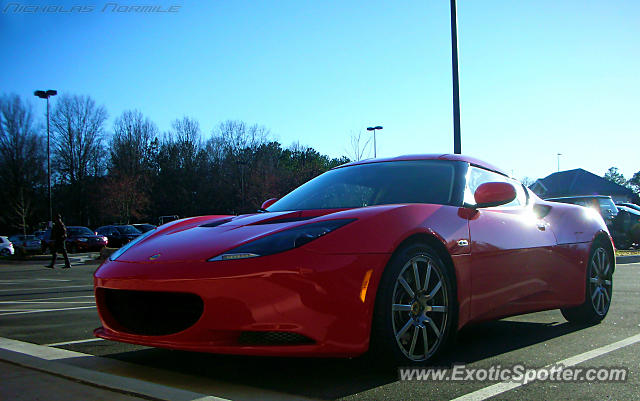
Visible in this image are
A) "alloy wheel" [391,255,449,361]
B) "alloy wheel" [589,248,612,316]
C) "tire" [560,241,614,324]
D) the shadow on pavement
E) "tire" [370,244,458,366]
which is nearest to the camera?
the shadow on pavement

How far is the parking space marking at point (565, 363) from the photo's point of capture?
280 centimetres

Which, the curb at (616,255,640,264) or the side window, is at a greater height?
the side window

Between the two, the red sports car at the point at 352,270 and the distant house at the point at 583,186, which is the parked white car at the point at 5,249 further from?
the distant house at the point at 583,186

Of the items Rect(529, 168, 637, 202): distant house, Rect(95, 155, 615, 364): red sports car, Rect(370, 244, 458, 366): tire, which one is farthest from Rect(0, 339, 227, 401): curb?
Rect(529, 168, 637, 202): distant house

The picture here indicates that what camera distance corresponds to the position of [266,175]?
5269 cm

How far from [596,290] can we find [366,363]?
277cm

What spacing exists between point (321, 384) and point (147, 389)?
848 millimetres

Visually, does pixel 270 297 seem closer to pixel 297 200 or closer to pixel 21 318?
pixel 297 200

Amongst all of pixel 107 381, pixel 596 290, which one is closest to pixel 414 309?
pixel 107 381

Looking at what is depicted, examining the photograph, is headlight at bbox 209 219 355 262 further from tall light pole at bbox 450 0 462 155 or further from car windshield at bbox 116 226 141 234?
car windshield at bbox 116 226 141 234

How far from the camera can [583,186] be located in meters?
67.4

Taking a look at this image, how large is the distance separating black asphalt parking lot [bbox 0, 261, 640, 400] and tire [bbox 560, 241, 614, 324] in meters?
0.11

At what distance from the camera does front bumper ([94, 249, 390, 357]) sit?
2906 mm

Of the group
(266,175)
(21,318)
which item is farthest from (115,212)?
(21,318)
